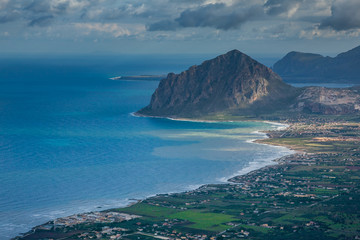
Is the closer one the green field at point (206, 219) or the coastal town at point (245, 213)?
the coastal town at point (245, 213)

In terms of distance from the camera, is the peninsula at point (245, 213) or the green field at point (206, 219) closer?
the peninsula at point (245, 213)

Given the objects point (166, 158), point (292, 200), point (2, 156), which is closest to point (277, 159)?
point (166, 158)

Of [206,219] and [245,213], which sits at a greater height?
[206,219]

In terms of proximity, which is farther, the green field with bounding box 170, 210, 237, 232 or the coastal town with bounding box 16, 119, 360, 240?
the green field with bounding box 170, 210, 237, 232

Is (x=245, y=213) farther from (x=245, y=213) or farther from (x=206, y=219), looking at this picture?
(x=206, y=219)

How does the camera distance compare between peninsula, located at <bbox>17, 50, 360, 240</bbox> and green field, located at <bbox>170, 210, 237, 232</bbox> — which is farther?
green field, located at <bbox>170, 210, 237, 232</bbox>

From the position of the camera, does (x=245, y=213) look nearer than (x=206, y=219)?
No

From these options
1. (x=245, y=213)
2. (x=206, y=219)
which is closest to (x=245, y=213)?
(x=245, y=213)

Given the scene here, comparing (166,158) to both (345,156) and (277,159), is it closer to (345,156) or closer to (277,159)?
(277,159)
